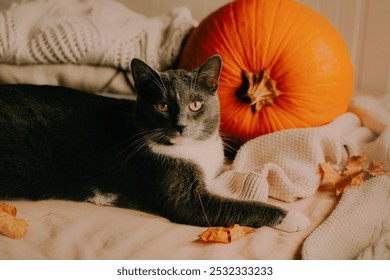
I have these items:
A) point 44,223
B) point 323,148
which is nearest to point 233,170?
point 323,148

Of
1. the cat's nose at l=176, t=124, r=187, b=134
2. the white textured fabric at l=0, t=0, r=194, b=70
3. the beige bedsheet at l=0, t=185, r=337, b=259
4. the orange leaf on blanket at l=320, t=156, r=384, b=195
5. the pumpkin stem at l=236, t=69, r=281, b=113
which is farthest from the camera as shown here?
the white textured fabric at l=0, t=0, r=194, b=70

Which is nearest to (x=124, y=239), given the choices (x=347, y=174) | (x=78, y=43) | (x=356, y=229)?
(x=356, y=229)

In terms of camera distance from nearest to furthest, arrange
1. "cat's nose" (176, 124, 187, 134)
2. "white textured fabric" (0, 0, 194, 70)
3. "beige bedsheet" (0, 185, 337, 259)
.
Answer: "beige bedsheet" (0, 185, 337, 259) < "cat's nose" (176, 124, 187, 134) < "white textured fabric" (0, 0, 194, 70)

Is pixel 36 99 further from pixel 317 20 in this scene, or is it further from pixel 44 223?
pixel 317 20

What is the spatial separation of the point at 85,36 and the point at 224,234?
968mm

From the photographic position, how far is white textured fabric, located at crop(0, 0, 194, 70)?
139cm

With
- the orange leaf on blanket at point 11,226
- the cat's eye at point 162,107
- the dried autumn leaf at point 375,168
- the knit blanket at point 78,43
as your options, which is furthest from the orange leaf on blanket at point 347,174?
the orange leaf on blanket at point 11,226

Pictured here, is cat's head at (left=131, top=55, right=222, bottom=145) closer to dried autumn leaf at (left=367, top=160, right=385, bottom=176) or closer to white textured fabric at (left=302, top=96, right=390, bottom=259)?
white textured fabric at (left=302, top=96, right=390, bottom=259)

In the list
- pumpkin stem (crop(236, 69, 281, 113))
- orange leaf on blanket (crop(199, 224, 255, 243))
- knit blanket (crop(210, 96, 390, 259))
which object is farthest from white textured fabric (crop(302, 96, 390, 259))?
pumpkin stem (crop(236, 69, 281, 113))

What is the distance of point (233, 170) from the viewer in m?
1.17

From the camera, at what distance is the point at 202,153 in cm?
110
